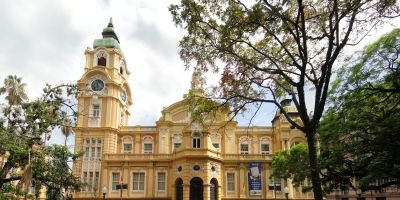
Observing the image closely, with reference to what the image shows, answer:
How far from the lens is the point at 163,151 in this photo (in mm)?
46625

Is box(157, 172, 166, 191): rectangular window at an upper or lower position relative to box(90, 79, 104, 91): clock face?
lower

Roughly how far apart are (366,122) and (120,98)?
34.2m

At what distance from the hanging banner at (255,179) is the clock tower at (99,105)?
1591 centimetres

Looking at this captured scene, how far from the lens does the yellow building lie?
42000mm

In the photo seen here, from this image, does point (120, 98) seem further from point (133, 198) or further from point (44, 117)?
point (44, 117)

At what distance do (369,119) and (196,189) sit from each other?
24.3 meters

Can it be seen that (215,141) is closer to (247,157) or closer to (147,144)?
(247,157)

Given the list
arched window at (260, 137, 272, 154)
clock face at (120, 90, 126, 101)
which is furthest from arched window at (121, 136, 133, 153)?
arched window at (260, 137, 272, 154)

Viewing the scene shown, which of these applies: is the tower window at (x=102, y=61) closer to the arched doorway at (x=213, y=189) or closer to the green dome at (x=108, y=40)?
the green dome at (x=108, y=40)

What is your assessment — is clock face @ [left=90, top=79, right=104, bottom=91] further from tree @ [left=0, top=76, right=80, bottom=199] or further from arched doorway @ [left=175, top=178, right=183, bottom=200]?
tree @ [left=0, top=76, right=80, bottom=199]

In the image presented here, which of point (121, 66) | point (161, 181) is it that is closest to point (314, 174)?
point (161, 181)

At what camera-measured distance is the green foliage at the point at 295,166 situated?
78.3ft

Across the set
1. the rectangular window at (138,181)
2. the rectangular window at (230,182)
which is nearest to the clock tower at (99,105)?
the rectangular window at (138,181)

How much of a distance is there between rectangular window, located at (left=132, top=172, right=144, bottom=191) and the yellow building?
0.11 m
